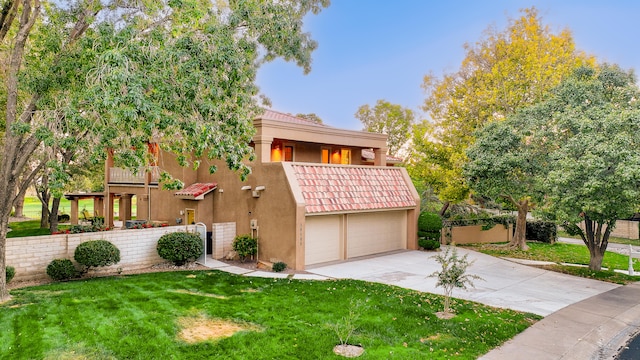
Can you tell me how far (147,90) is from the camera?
973 cm

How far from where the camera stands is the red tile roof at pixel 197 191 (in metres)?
18.0

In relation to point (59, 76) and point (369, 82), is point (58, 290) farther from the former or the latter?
point (369, 82)

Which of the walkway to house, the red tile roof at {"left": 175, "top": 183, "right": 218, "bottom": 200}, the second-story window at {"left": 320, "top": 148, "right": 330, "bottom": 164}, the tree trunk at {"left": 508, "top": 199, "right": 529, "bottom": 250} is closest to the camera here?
the walkway to house

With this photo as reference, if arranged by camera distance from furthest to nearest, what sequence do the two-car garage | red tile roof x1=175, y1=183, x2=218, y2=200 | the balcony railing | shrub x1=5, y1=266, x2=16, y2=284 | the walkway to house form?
the balcony railing, red tile roof x1=175, y1=183, x2=218, y2=200, the two-car garage, shrub x1=5, y1=266, x2=16, y2=284, the walkway to house

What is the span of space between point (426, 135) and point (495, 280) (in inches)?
453

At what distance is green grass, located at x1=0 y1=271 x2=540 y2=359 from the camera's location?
747 cm

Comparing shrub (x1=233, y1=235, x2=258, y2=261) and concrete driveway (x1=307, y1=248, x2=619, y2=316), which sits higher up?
shrub (x1=233, y1=235, x2=258, y2=261)

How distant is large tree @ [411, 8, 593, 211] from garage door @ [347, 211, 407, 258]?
13.4 feet

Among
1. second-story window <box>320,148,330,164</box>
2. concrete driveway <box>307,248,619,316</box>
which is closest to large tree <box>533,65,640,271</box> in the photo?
concrete driveway <box>307,248,619,316</box>

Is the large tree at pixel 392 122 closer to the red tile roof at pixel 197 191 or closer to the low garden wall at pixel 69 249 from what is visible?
the red tile roof at pixel 197 191

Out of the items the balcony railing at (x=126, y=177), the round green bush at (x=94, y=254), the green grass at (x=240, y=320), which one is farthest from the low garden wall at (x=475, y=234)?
the round green bush at (x=94, y=254)

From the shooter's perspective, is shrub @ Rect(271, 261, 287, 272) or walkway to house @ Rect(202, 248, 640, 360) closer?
walkway to house @ Rect(202, 248, 640, 360)

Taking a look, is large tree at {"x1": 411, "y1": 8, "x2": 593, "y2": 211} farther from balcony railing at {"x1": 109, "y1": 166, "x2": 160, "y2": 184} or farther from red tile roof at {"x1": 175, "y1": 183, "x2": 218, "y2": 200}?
balcony railing at {"x1": 109, "y1": 166, "x2": 160, "y2": 184}

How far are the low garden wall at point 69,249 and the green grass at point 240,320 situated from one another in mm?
1325
